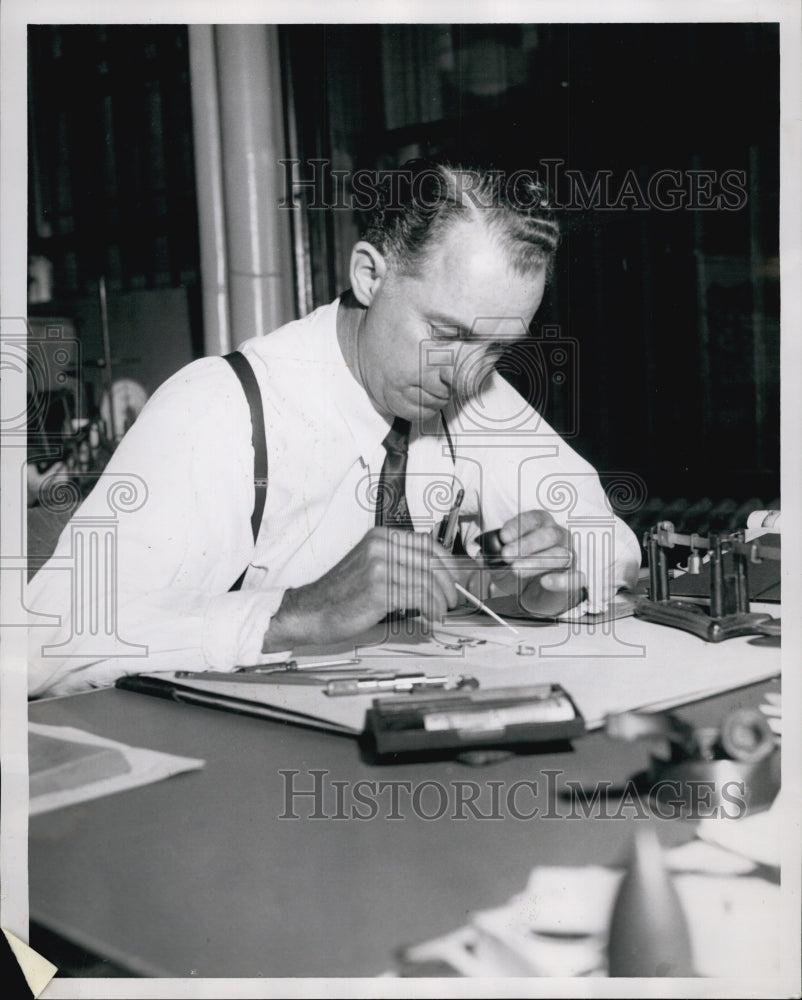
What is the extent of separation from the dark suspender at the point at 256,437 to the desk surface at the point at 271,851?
234 mm

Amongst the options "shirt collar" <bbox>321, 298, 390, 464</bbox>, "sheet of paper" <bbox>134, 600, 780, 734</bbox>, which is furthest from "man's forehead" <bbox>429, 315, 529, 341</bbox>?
"sheet of paper" <bbox>134, 600, 780, 734</bbox>

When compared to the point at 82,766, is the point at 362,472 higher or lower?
higher

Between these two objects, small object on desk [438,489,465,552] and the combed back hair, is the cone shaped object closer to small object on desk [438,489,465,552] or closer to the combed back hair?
small object on desk [438,489,465,552]

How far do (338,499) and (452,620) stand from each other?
0.63 ft

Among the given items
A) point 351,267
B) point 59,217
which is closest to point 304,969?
point 351,267

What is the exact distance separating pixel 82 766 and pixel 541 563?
541 mm

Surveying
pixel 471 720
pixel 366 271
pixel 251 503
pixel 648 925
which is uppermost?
pixel 366 271

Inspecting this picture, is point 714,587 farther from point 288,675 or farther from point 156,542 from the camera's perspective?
point 156,542

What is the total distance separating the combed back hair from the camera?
3.20 feet

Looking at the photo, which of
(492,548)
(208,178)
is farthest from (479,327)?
(208,178)

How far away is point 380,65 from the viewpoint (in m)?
0.99

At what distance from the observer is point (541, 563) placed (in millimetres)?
1007

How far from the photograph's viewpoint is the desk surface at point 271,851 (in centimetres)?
77

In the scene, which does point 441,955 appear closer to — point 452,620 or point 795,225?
point 452,620
